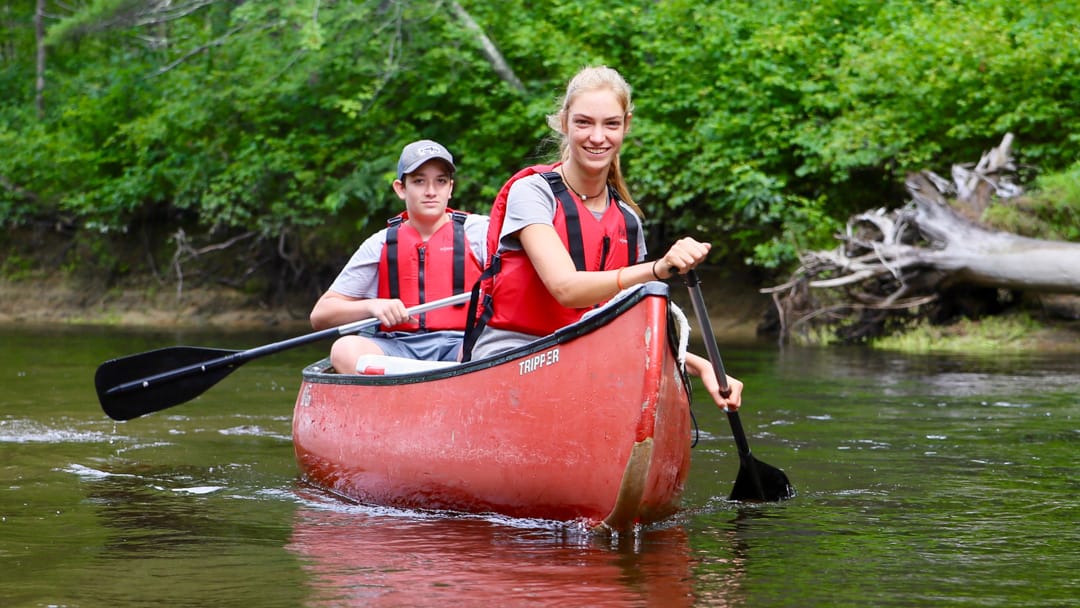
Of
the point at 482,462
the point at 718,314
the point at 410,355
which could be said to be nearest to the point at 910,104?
the point at 718,314

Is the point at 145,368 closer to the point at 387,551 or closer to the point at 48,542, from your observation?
the point at 48,542

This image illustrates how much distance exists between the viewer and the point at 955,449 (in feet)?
19.5

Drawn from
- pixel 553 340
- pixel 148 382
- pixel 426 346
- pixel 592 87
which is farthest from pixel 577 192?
pixel 148 382

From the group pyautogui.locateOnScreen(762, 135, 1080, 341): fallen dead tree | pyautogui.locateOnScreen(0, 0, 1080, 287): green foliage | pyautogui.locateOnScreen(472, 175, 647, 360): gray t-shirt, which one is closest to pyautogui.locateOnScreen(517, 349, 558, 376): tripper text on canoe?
pyautogui.locateOnScreen(472, 175, 647, 360): gray t-shirt

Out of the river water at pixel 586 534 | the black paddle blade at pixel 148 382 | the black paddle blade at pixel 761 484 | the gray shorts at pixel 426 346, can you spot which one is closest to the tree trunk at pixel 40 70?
the river water at pixel 586 534

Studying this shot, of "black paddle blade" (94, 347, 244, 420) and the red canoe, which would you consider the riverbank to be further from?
the red canoe

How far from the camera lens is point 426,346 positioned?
5688 mm

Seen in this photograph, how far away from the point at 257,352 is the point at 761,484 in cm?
222

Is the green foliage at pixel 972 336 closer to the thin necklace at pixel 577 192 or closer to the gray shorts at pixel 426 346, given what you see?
the gray shorts at pixel 426 346

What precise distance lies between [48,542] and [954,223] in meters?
9.04

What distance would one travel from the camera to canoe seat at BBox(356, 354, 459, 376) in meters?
5.00

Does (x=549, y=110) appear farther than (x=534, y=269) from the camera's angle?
Yes

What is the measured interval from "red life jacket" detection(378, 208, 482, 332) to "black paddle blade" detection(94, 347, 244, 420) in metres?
0.82

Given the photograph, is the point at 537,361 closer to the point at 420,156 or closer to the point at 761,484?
the point at 761,484
